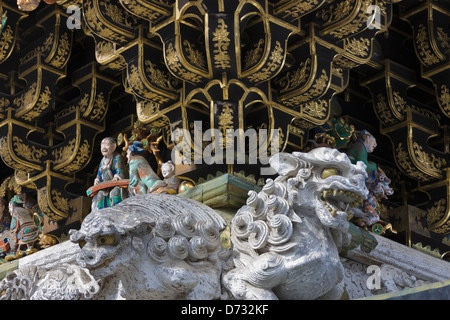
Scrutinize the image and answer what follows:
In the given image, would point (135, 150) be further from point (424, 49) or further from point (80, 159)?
point (424, 49)

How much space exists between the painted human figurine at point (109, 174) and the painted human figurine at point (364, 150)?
105cm

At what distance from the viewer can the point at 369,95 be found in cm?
557

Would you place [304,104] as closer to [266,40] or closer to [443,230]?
[266,40]

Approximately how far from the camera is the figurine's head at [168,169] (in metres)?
4.95

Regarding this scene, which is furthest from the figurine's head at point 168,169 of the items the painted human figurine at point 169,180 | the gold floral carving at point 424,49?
the gold floral carving at point 424,49

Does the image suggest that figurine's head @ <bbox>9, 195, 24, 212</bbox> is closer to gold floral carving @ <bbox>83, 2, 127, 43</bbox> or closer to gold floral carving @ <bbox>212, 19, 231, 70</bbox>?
gold floral carving @ <bbox>83, 2, 127, 43</bbox>

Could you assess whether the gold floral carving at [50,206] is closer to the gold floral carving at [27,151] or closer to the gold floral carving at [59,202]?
the gold floral carving at [59,202]

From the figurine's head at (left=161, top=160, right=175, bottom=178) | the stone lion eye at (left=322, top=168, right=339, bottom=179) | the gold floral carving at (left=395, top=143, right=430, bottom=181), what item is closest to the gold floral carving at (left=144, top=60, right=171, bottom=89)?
the figurine's head at (left=161, top=160, right=175, bottom=178)

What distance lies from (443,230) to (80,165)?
175cm

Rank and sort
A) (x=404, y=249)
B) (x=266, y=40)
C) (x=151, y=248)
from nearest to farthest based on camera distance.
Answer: (x=151, y=248), (x=266, y=40), (x=404, y=249)

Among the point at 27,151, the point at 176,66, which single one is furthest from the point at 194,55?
the point at 27,151

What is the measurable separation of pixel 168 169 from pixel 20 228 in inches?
48.1
